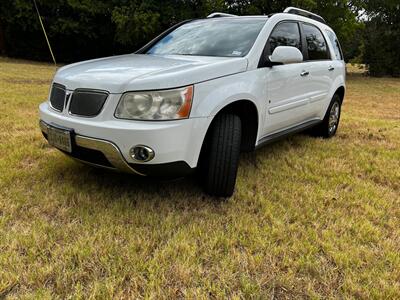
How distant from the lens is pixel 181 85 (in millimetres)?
2611

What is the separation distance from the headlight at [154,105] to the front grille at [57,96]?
636mm

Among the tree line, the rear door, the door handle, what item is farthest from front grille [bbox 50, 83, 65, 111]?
the tree line

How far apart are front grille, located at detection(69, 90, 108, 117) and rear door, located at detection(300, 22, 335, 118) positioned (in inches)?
96.8

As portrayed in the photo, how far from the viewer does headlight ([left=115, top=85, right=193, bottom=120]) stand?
2574mm

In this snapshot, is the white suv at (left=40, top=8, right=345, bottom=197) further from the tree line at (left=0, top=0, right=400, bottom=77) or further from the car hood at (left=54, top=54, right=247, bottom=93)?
the tree line at (left=0, top=0, right=400, bottom=77)

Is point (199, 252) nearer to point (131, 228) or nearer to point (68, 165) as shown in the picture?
point (131, 228)

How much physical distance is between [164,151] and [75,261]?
2.87 feet

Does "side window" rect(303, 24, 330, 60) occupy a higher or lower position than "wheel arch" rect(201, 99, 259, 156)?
higher

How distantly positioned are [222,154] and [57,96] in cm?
143

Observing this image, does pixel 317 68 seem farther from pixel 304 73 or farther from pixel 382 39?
pixel 382 39

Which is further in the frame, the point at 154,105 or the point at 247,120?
the point at 247,120

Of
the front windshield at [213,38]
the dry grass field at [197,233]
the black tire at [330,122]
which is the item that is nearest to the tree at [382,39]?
the black tire at [330,122]

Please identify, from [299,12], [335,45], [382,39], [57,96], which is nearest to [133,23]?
[382,39]

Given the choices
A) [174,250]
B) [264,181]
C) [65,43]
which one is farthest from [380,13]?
[174,250]
